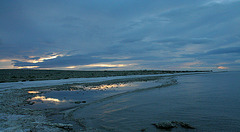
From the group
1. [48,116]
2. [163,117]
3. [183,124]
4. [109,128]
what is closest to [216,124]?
[183,124]

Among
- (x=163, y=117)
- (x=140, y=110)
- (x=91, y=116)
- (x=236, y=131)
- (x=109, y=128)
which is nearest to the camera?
(x=236, y=131)

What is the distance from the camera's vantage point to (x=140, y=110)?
446 inches

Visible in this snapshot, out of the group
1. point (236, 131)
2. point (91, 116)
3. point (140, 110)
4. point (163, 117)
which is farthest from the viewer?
point (140, 110)

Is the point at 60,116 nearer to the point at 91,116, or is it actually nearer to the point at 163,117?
the point at 91,116

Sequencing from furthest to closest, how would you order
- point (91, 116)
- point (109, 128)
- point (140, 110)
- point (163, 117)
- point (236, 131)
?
1. point (140, 110)
2. point (91, 116)
3. point (163, 117)
4. point (109, 128)
5. point (236, 131)

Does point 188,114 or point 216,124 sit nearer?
point 216,124

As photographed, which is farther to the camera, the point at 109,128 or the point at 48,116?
the point at 48,116

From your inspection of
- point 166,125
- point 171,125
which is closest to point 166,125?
point 166,125

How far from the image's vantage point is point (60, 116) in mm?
10344

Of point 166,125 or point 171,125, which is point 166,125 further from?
point 171,125

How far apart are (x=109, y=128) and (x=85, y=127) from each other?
132cm

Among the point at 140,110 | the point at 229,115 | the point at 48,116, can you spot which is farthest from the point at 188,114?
the point at 48,116

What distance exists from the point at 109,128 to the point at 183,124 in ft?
13.1

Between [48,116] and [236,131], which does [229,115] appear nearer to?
[236,131]
